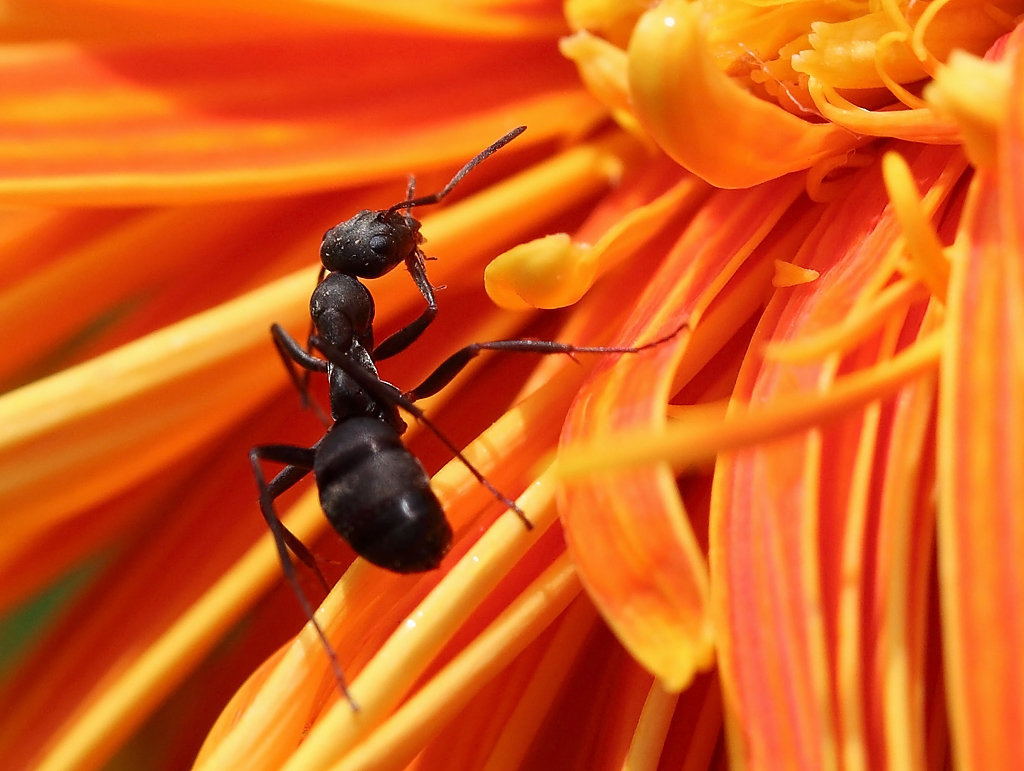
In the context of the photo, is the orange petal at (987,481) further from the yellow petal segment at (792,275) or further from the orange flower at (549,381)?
the yellow petal segment at (792,275)

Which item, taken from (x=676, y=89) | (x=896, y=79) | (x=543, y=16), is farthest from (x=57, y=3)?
(x=896, y=79)

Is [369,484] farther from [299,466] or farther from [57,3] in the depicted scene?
[57,3]

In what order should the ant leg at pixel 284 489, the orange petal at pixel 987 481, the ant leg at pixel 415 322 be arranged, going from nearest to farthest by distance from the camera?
the orange petal at pixel 987 481
the ant leg at pixel 284 489
the ant leg at pixel 415 322

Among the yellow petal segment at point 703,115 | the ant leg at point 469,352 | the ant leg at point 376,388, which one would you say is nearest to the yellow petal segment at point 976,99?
the yellow petal segment at point 703,115

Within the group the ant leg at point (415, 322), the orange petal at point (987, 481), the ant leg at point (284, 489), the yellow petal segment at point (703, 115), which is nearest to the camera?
the orange petal at point (987, 481)

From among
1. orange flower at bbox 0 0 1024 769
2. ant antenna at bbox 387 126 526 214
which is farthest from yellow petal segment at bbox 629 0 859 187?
ant antenna at bbox 387 126 526 214

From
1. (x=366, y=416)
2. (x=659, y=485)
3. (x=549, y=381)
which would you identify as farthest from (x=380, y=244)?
(x=659, y=485)

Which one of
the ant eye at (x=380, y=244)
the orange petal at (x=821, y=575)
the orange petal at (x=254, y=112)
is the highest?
the orange petal at (x=254, y=112)
